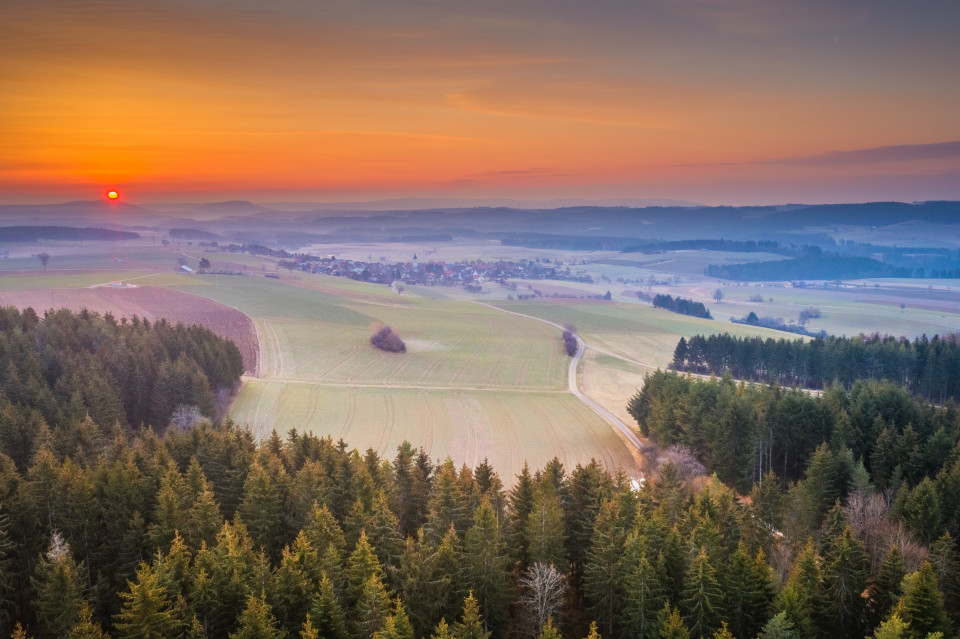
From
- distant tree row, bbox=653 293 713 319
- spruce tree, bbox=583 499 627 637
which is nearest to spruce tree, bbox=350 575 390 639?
spruce tree, bbox=583 499 627 637

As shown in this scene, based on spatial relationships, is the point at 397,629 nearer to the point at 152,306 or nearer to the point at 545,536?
the point at 545,536

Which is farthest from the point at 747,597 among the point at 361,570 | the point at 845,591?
the point at 361,570

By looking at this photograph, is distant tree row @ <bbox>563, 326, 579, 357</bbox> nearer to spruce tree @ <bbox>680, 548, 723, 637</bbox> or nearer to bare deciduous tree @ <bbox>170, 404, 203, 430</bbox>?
bare deciduous tree @ <bbox>170, 404, 203, 430</bbox>

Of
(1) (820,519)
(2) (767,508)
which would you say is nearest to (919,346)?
(1) (820,519)

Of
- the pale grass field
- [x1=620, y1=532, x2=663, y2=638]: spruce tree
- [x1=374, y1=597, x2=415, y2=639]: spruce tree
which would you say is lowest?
the pale grass field

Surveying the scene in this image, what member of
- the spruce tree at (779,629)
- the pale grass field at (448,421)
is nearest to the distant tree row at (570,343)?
the pale grass field at (448,421)

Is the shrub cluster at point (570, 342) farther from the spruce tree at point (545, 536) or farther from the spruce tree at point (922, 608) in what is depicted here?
the spruce tree at point (922, 608)
